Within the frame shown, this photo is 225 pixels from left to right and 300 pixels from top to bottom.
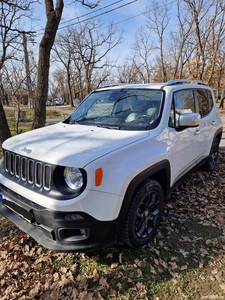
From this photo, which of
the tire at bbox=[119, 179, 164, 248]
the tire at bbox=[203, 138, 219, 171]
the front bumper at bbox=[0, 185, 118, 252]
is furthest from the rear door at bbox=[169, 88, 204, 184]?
the front bumper at bbox=[0, 185, 118, 252]

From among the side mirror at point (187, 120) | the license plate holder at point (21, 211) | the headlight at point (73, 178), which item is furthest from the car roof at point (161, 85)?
the license plate holder at point (21, 211)

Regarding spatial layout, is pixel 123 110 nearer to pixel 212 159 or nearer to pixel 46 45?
pixel 212 159

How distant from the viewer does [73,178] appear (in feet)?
6.48

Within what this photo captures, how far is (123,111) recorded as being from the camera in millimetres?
3104

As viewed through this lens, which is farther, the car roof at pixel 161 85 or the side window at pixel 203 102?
the side window at pixel 203 102

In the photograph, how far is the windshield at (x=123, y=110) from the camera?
2838 mm

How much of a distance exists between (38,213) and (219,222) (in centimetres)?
253

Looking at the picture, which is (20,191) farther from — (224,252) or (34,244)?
(224,252)

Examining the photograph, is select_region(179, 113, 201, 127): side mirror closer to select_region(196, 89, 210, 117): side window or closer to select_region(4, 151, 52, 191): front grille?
select_region(196, 89, 210, 117): side window

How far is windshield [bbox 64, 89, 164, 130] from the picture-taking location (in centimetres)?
284

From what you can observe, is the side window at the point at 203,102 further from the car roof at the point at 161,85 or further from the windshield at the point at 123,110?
the windshield at the point at 123,110

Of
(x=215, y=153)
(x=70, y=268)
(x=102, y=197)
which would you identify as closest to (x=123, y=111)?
(x=102, y=197)

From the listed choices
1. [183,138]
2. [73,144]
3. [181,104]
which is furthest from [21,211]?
[181,104]

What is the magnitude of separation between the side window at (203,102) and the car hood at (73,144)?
195 cm
